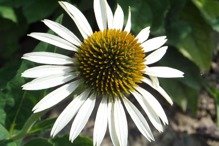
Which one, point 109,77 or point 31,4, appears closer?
point 109,77

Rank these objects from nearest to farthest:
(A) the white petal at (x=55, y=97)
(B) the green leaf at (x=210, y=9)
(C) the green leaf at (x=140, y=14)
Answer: (A) the white petal at (x=55, y=97) < (C) the green leaf at (x=140, y=14) < (B) the green leaf at (x=210, y=9)

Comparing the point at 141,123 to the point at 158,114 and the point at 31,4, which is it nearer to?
the point at 158,114

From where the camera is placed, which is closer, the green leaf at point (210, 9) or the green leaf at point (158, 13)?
the green leaf at point (158, 13)

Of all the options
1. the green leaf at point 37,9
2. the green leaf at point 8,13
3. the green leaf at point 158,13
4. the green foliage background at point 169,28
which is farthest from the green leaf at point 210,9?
the green leaf at point 8,13

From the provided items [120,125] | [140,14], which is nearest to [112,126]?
[120,125]

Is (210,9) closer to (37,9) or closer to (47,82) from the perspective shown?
(37,9)

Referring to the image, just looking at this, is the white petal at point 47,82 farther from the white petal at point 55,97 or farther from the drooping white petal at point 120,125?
the drooping white petal at point 120,125

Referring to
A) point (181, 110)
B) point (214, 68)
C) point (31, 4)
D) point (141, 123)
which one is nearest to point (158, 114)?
point (141, 123)
